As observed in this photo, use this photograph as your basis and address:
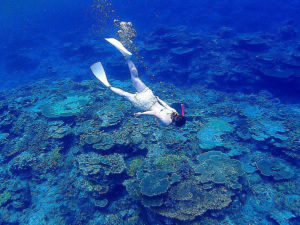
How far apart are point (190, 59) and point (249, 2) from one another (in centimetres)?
2836

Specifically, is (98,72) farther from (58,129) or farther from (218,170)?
(218,170)

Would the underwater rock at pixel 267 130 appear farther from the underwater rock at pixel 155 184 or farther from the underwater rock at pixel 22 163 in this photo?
the underwater rock at pixel 22 163

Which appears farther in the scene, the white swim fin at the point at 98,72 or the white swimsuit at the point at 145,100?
the white swim fin at the point at 98,72

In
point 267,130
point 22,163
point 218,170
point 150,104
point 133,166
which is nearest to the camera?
point 150,104

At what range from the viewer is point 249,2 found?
32469mm

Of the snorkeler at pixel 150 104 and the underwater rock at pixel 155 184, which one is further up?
the snorkeler at pixel 150 104

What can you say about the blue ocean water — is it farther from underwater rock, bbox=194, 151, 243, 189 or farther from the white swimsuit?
the white swimsuit

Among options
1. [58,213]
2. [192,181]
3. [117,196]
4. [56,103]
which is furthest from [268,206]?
[56,103]

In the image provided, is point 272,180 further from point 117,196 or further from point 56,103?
point 56,103

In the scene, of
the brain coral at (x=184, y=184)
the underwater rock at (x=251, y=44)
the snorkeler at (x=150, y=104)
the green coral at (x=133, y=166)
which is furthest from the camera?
the underwater rock at (x=251, y=44)

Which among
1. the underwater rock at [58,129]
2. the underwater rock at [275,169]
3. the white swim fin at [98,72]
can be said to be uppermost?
the white swim fin at [98,72]

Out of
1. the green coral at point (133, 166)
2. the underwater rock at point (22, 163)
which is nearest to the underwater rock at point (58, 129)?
the underwater rock at point (22, 163)

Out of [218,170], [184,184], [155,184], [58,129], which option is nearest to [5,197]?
[58,129]

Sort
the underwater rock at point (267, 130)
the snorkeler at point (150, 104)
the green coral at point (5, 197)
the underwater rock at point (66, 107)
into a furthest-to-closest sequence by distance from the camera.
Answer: the underwater rock at point (66, 107)
the underwater rock at point (267, 130)
the green coral at point (5, 197)
the snorkeler at point (150, 104)
